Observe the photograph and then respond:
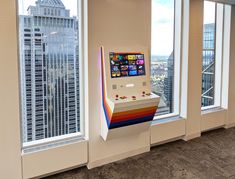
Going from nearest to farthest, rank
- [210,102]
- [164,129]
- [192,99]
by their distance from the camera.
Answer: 1. [164,129]
2. [192,99]
3. [210,102]

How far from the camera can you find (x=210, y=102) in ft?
16.5

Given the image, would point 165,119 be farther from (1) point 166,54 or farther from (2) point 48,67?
(2) point 48,67

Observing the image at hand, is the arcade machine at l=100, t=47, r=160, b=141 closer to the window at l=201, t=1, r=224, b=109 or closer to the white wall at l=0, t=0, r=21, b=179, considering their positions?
the white wall at l=0, t=0, r=21, b=179

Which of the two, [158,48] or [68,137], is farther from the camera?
[158,48]

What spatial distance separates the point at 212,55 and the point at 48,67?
11.8 ft

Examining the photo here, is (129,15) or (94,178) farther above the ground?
(129,15)

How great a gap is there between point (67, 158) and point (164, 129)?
1769 millimetres

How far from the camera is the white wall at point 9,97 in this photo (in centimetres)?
257

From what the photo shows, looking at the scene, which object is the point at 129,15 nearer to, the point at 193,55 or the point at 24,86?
the point at 193,55

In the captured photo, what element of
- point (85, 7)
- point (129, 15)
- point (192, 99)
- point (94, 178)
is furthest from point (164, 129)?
point (85, 7)

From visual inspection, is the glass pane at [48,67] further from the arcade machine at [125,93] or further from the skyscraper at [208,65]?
the skyscraper at [208,65]

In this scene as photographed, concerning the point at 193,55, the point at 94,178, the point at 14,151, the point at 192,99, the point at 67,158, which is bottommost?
the point at 94,178

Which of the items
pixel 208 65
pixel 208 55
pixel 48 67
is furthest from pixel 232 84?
pixel 48 67

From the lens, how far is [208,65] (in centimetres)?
489
